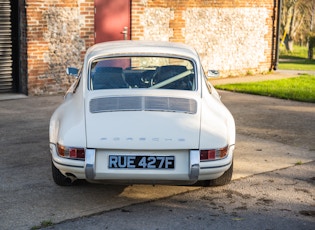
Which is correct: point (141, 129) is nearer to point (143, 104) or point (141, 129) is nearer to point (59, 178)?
point (143, 104)

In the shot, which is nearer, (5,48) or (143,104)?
(143,104)

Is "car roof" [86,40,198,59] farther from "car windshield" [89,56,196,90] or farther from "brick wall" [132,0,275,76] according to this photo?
"brick wall" [132,0,275,76]

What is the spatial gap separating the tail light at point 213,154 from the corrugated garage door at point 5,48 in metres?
8.58

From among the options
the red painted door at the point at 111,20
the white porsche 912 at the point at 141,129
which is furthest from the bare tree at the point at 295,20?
the white porsche 912 at the point at 141,129

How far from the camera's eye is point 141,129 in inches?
228

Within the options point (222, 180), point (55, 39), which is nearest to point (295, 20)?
point (55, 39)

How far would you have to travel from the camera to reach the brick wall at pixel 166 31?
13.3 meters

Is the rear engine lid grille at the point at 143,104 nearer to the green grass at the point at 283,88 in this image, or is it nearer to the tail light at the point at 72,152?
the tail light at the point at 72,152

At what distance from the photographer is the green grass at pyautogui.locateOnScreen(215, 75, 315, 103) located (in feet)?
44.8

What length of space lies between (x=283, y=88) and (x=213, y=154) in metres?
9.59

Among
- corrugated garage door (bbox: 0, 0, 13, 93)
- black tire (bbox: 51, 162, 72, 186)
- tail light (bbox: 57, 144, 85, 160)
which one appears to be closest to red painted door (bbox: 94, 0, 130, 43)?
corrugated garage door (bbox: 0, 0, 13, 93)

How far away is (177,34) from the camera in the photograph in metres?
16.0

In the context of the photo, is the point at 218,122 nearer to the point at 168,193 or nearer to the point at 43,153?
the point at 168,193

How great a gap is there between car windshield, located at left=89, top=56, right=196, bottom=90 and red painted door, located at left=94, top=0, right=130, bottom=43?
297 inches
